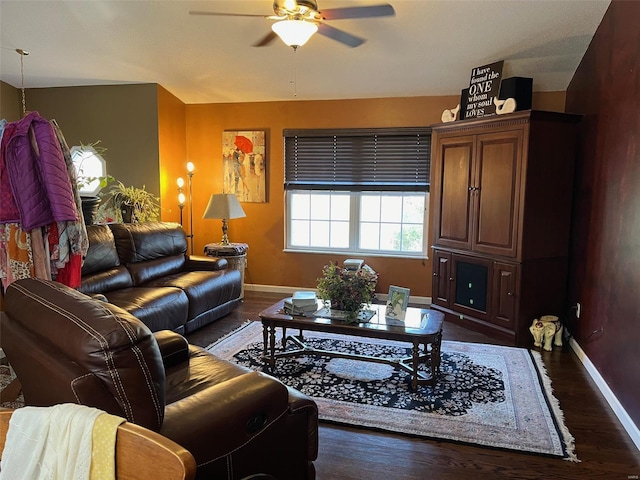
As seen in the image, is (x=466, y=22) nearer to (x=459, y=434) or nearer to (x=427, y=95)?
(x=427, y=95)

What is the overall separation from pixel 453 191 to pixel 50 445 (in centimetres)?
413

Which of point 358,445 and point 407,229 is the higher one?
point 407,229

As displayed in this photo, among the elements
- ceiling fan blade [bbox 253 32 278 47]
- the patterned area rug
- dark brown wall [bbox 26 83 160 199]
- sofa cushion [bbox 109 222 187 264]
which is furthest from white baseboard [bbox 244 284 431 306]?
ceiling fan blade [bbox 253 32 278 47]

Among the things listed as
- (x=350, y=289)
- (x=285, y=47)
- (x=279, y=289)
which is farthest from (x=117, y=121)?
A: (x=350, y=289)


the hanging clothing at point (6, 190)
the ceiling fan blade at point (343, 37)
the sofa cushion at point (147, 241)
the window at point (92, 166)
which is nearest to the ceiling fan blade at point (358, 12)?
the ceiling fan blade at point (343, 37)

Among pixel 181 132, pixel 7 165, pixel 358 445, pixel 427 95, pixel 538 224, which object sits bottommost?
pixel 358 445

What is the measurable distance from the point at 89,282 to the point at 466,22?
3611 millimetres

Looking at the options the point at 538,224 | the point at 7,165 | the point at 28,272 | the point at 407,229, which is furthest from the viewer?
the point at 407,229

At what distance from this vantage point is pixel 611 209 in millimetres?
3178

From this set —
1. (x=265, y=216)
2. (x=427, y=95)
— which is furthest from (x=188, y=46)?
(x=427, y=95)

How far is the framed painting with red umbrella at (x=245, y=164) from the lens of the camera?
5.63 meters

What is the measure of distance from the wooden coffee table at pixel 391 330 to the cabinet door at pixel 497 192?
3.99 feet

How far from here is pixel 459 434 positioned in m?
2.52

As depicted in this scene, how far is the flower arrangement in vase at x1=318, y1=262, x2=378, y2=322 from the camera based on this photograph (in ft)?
10.3
